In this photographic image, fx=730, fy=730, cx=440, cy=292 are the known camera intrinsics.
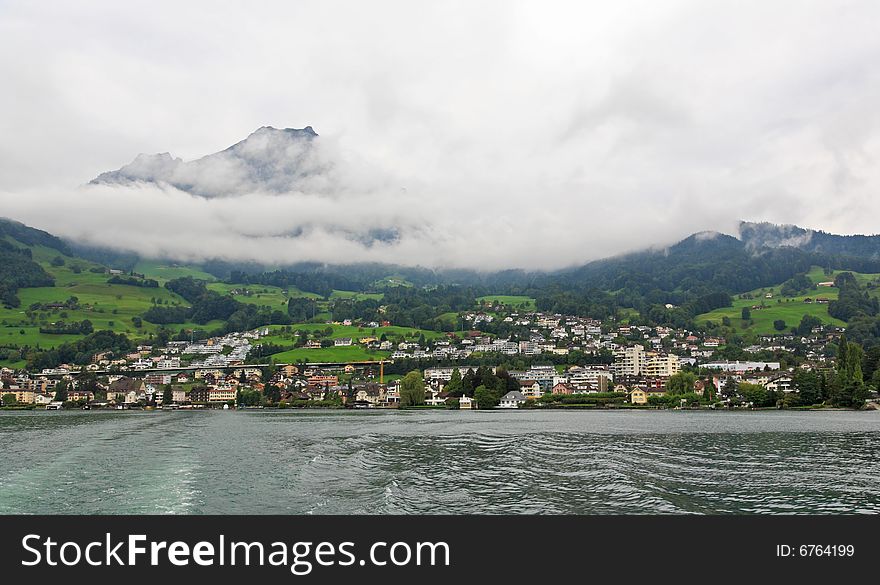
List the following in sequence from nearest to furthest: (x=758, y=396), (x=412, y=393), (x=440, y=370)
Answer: (x=758, y=396)
(x=412, y=393)
(x=440, y=370)

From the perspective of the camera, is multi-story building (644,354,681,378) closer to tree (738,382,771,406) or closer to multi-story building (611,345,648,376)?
multi-story building (611,345,648,376)

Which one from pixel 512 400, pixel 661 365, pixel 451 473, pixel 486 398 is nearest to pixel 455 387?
pixel 486 398

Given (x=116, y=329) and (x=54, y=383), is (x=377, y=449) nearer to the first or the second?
(x=54, y=383)

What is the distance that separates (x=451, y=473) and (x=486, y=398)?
249 feet

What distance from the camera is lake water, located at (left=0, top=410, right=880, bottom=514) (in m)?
21.6

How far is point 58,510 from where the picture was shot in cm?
2159

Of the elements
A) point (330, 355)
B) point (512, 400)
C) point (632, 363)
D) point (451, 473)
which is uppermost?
point (330, 355)

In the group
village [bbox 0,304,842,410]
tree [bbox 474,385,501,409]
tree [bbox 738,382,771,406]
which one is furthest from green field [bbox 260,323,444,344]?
tree [bbox 738,382,771,406]

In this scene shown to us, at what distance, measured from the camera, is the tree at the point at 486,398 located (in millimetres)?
103125

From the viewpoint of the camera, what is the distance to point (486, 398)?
4075 inches

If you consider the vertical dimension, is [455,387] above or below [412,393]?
above

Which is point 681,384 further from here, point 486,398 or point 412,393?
point 412,393

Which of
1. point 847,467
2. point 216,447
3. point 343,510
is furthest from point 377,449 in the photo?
point 847,467
